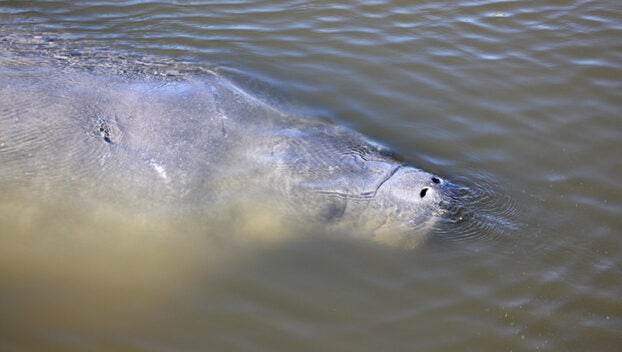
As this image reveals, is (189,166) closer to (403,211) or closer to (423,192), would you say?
(403,211)

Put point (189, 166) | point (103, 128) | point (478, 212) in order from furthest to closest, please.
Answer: point (478, 212), point (103, 128), point (189, 166)

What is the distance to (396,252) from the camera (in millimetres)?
4609

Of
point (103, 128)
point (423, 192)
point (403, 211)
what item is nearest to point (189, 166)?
point (103, 128)

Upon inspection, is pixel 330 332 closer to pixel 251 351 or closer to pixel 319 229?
pixel 251 351

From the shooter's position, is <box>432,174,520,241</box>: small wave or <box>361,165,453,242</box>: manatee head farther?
<box>432,174,520,241</box>: small wave

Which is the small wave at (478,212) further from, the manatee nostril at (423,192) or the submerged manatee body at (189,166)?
the manatee nostril at (423,192)

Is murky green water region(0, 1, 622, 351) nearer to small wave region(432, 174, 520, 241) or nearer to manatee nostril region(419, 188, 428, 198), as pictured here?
small wave region(432, 174, 520, 241)

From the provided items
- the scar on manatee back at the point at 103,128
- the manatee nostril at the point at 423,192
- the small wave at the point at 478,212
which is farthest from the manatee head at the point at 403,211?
the scar on manatee back at the point at 103,128

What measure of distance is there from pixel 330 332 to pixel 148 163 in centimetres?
185

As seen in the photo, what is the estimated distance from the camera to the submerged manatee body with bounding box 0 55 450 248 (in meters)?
4.54

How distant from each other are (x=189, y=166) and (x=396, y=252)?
5.56 feet

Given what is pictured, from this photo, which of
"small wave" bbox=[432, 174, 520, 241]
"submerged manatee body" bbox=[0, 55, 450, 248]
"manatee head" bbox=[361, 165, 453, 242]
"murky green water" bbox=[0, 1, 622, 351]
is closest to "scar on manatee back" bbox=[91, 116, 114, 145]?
"submerged manatee body" bbox=[0, 55, 450, 248]

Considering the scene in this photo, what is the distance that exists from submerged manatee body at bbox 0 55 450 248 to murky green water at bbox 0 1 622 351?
0.18m

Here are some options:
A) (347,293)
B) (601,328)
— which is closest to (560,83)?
(601,328)
